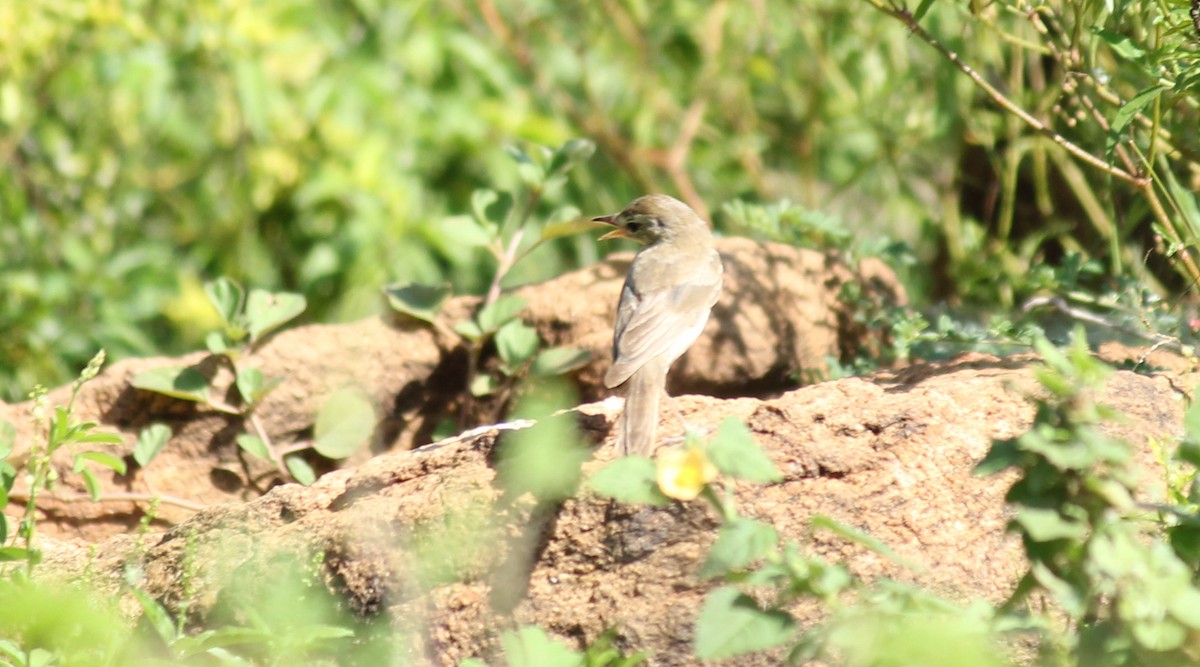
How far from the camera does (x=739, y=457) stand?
2504 millimetres

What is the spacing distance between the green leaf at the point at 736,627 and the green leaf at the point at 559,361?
1960mm

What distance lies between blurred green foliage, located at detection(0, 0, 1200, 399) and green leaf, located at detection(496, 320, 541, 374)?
273cm

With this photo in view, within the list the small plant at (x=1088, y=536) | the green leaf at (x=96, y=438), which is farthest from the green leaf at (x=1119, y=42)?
the green leaf at (x=96, y=438)

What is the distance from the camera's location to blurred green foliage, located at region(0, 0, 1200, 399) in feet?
22.6

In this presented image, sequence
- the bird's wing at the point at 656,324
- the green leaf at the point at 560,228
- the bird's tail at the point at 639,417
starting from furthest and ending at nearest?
the green leaf at the point at 560,228 < the bird's wing at the point at 656,324 < the bird's tail at the point at 639,417

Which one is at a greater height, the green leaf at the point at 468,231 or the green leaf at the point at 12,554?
the green leaf at the point at 468,231

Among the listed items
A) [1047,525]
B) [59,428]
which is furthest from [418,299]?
[1047,525]

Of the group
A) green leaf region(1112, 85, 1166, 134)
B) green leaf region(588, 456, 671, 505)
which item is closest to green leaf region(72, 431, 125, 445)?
green leaf region(588, 456, 671, 505)

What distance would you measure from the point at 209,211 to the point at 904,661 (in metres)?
6.34

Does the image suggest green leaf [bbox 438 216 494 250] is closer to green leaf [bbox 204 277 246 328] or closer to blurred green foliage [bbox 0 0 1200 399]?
green leaf [bbox 204 277 246 328]

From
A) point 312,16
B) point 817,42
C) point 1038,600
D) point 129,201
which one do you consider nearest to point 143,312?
point 129,201

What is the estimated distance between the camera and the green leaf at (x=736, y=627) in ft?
7.75

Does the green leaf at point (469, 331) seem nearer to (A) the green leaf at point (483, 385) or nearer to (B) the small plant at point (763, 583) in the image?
(A) the green leaf at point (483, 385)

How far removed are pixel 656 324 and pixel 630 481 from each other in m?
1.67
